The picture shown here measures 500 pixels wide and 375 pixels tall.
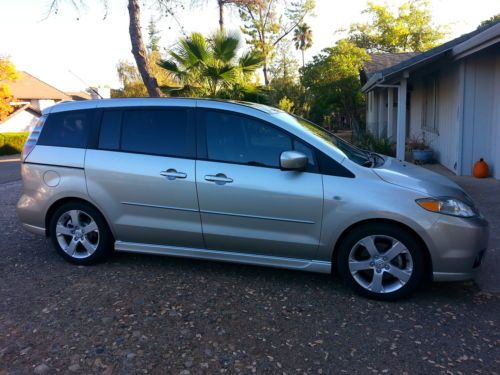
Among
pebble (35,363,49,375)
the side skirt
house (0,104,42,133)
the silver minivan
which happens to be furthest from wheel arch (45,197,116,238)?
house (0,104,42,133)

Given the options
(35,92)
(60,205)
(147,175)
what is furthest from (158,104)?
(35,92)

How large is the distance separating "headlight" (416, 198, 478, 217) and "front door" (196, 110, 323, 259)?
33.5 inches

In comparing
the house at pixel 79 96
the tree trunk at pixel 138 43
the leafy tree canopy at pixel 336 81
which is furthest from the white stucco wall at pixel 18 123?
the tree trunk at pixel 138 43

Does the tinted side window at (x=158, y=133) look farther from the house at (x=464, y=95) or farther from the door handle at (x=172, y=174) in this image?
the house at (x=464, y=95)

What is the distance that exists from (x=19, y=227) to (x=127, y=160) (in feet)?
10.3

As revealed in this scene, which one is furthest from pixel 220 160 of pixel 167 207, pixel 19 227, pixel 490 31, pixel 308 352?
pixel 490 31

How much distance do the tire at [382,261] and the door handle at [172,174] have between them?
158cm

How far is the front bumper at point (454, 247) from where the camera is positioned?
12.7 feet

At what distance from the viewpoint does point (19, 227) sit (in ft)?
22.5

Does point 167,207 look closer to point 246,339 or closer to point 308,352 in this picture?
point 246,339

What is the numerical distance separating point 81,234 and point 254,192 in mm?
1973

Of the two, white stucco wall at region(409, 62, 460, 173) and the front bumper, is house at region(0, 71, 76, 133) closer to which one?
white stucco wall at region(409, 62, 460, 173)

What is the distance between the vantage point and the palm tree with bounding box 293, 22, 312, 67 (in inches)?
2154

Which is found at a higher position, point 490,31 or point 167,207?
point 490,31
